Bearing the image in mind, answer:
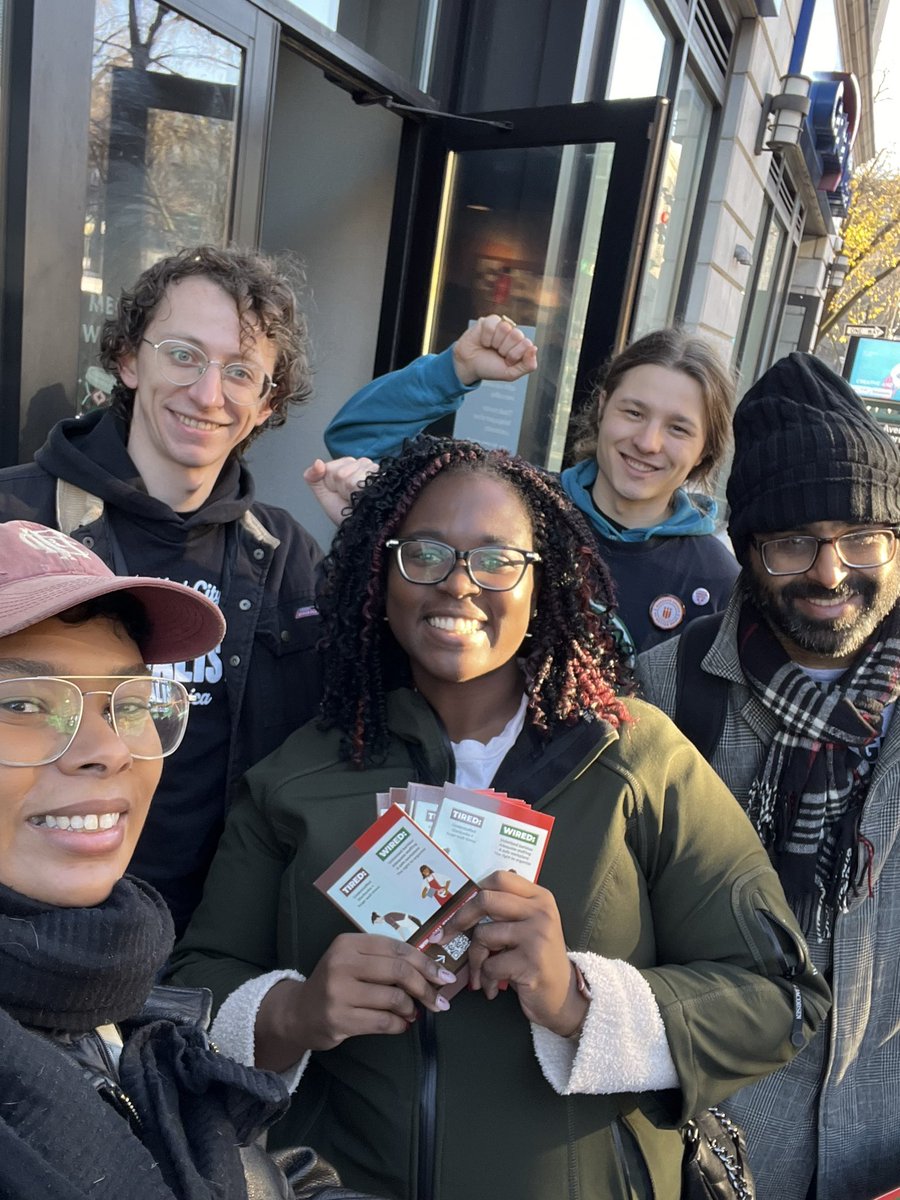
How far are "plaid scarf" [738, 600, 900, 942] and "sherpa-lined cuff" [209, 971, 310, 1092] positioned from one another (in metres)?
1.11

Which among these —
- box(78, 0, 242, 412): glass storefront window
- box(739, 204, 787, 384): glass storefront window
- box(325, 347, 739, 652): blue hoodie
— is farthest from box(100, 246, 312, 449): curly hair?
box(739, 204, 787, 384): glass storefront window

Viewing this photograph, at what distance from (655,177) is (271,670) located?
10.3ft

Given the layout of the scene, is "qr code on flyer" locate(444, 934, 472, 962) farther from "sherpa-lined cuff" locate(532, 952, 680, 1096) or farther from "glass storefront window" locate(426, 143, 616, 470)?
"glass storefront window" locate(426, 143, 616, 470)

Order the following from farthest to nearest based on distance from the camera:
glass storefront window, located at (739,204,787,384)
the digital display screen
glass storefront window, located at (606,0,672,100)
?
the digital display screen → glass storefront window, located at (739,204,787,384) → glass storefront window, located at (606,0,672,100)

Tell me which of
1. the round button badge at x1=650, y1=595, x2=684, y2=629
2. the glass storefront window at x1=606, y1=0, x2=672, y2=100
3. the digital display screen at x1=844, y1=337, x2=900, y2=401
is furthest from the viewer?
the digital display screen at x1=844, y1=337, x2=900, y2=401

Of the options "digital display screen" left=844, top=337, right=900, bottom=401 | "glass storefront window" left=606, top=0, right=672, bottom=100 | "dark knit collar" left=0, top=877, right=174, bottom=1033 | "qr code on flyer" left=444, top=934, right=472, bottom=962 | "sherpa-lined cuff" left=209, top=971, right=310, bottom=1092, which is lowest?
"sherpa-lined cuff" left=209, top=971, right=310, bottom=1092

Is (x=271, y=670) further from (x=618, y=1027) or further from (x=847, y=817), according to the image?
(x=847, y=817)

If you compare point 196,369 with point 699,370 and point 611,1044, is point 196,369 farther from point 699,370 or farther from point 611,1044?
point 611,1044

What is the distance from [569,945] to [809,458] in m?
1.20

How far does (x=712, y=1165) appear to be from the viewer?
1.86 meters

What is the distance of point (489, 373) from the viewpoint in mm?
2672

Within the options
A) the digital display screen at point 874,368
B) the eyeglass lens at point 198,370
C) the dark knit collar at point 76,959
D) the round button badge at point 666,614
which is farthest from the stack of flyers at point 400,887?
the digital display screen at point 874,368

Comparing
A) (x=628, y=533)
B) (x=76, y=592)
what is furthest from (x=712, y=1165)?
(x=628, y=533)

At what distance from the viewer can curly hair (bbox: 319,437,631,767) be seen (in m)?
1.93
